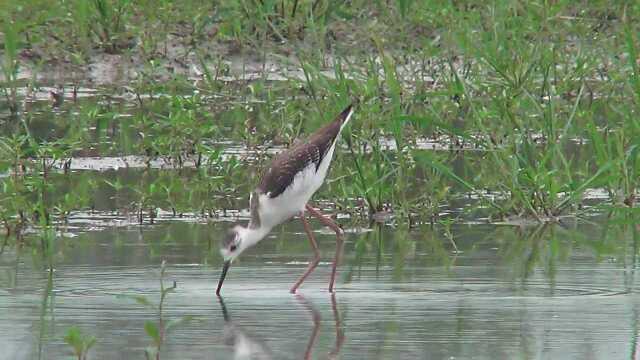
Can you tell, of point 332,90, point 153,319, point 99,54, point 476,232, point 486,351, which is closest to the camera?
point 486,351

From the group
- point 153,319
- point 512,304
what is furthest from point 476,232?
point 153,319

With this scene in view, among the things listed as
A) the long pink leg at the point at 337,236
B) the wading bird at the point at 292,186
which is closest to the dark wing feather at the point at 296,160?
the wading bird at the point at 292,186

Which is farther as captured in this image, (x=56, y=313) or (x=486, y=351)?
(x=56, y=313)

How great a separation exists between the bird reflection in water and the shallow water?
11 millimetres

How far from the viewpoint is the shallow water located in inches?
277

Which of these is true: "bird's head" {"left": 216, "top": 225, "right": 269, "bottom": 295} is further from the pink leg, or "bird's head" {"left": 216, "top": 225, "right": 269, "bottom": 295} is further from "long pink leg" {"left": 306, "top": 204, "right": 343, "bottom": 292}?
the pink leg

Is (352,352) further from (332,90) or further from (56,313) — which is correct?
(332,90)

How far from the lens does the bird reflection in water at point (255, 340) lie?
6.91 metres

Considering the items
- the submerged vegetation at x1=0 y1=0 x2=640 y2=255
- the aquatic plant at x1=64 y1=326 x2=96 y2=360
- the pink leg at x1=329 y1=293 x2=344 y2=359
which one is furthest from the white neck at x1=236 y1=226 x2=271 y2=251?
the aquatic plant at x1=64 y1=326 x2=96 y2=360

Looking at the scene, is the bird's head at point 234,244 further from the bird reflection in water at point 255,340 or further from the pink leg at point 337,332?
the bird reflection in water at point 255,340

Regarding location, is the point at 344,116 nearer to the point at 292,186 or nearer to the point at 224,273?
the point at 292,186

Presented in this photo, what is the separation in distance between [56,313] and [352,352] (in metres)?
1.47

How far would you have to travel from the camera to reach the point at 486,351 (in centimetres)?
683

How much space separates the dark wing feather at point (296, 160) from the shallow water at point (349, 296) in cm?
36
